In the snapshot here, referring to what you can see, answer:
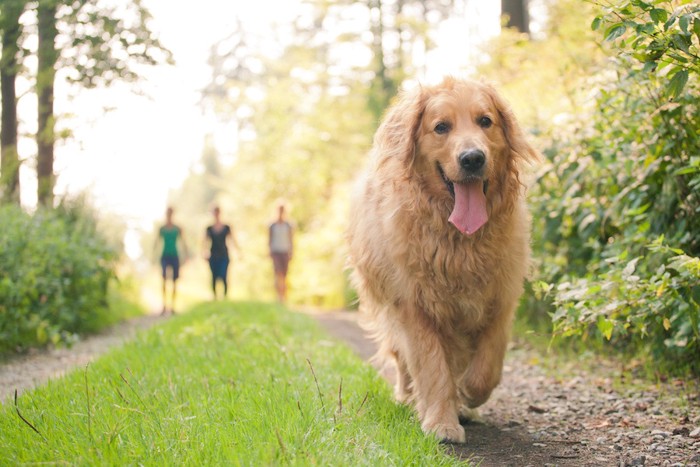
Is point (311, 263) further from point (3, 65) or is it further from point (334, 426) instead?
point (334, 426)

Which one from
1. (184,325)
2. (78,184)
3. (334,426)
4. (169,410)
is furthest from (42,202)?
(334,426)

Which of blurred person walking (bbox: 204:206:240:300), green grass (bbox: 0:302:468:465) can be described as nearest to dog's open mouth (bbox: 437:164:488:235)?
green grass (bbox: 0:302:468:465)

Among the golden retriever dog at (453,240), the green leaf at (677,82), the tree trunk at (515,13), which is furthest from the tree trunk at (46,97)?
the tree trunk at (515,13)

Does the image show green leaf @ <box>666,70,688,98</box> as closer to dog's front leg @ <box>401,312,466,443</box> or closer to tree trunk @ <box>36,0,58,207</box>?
dog's front leg @ <box>401,312,466,443</box>

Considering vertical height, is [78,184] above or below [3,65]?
below

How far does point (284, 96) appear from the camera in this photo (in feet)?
76.2

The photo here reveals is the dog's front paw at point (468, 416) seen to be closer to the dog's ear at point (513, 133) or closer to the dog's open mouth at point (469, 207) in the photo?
the dog's open mouth at point (469, 207)

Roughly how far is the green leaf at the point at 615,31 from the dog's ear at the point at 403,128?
3.84 feet

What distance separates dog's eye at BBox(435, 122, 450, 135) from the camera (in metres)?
4.04

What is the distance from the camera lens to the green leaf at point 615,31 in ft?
10.7

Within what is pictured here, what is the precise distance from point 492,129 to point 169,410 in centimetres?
232

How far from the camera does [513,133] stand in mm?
4164

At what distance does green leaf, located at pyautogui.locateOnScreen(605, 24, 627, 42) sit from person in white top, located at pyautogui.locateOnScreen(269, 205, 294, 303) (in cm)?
1172

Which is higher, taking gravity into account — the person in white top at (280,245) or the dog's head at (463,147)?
the dog's head at (463,147)
